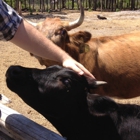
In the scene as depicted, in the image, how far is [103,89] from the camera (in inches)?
216

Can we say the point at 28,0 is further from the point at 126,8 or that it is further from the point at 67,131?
the point at 67,131

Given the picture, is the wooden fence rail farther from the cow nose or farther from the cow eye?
the cow nose

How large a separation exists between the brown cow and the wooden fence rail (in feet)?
7.13

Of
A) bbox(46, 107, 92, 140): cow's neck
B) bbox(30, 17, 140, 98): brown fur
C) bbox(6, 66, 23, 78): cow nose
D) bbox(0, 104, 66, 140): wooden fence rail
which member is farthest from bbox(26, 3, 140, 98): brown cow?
bbox(6, 66, 23, 78): cow nose

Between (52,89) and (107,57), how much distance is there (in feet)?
9.63

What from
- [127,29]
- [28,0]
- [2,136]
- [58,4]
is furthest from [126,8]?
[2,136]

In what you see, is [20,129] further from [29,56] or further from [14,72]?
[29,56]

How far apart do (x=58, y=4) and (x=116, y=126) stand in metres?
20.7

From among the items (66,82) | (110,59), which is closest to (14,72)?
(66,82)

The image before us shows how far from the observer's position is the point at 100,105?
108 inches

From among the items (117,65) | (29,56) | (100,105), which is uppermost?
(100,105)

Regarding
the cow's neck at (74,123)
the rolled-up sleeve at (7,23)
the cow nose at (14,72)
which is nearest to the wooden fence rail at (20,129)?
the cow's neck at (74,123)

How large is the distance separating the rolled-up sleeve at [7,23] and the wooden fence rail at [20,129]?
73 centimetres

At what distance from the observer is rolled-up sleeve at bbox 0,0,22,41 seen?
8.84 feet
